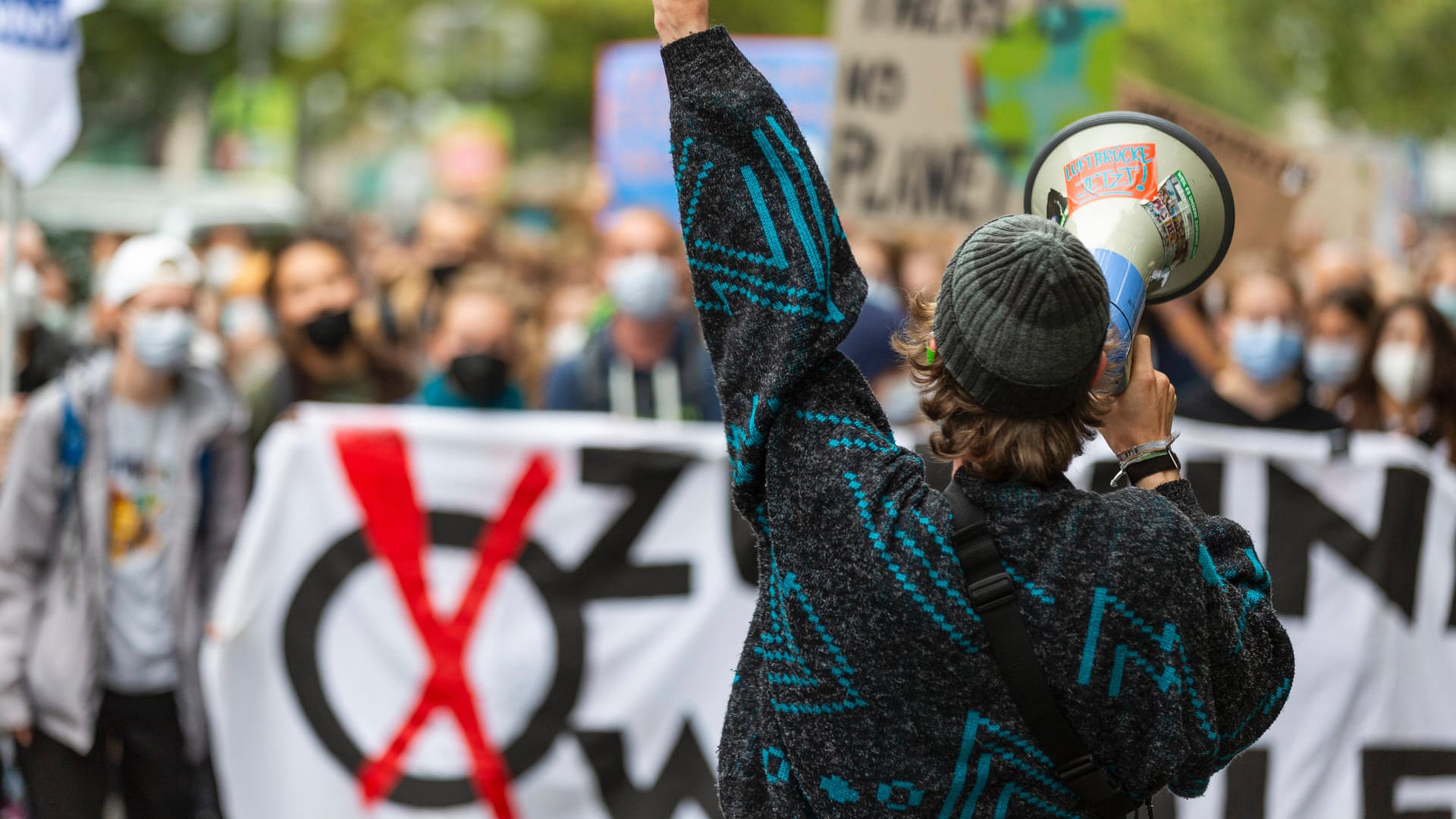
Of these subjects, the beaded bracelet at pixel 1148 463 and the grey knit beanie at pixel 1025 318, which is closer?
the grey knit beanie at pixel 1025 318

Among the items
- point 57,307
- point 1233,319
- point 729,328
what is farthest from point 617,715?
point 57,307

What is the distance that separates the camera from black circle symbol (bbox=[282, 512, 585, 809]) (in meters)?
4.53

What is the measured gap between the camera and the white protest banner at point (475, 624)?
14.9 ft

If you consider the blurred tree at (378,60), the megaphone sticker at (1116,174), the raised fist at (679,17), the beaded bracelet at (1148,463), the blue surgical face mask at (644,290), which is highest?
the raised fist at (679,17)

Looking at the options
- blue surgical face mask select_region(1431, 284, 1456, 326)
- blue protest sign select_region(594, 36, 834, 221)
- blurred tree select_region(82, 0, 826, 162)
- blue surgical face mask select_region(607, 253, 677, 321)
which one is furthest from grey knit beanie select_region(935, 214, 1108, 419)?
blurred tree select_region(82, 0, 826, 162)

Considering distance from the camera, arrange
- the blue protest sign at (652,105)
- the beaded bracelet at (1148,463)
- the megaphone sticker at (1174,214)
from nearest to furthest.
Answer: the beaded bracelet at (1148,463), the megaphone sticker at (1174,214), the blue protest sign at (652,105)

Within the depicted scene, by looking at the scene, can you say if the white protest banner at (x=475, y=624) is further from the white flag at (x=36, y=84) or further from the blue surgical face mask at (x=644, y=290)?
the white flag at (x=36, y=84)

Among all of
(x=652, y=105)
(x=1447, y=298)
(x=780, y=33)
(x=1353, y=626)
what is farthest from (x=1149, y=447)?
(x=780, y=33)

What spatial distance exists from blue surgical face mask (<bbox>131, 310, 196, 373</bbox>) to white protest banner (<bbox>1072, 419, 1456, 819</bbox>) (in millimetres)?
2569

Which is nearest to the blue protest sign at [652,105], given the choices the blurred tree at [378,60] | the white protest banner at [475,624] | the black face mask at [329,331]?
the black face mask at [329,331]

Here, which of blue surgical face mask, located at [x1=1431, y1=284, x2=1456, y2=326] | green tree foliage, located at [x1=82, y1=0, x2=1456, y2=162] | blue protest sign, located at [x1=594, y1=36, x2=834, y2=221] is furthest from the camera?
green tree foliage, located at [x1=82, y1=0, x2=1456, y2=162]

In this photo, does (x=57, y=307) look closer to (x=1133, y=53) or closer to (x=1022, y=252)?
(x=1022, y=252)

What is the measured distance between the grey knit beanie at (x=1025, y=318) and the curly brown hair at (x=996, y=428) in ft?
0.08

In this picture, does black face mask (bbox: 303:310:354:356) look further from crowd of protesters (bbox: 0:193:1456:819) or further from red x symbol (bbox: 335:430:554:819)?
red x symbol (bbox: 335:430:554:819)
